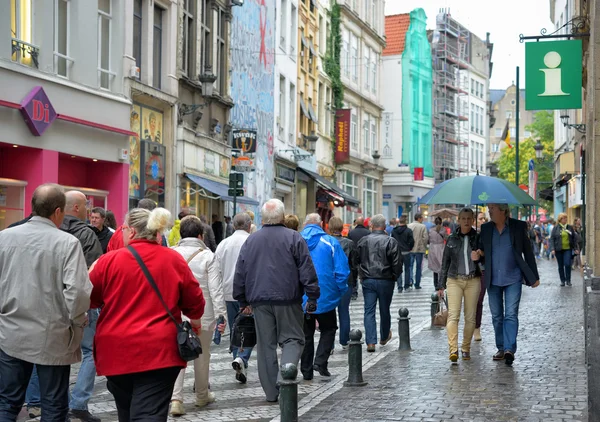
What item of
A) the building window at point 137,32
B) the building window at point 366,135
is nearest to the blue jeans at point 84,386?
the building window at point 137,32

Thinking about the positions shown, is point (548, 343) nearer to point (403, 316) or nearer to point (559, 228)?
point (403, 316)

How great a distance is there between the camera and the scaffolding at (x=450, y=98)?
71.0 m

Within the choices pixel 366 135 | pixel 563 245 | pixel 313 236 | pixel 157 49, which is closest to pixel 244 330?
pixel 313 236

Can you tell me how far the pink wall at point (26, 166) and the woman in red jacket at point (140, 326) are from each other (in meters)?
12.1

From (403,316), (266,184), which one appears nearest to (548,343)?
(403,316)

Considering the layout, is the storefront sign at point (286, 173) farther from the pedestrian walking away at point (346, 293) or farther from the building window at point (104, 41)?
the pedestrian walking away at point (346, 293)

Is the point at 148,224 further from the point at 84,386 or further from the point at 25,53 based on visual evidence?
the point at 25,53

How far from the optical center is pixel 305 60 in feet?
131

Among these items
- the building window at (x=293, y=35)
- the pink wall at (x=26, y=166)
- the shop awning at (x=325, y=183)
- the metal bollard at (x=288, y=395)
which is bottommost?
the metal bollard at (x=288, y=395)

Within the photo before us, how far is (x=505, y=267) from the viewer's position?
1143 centimetres

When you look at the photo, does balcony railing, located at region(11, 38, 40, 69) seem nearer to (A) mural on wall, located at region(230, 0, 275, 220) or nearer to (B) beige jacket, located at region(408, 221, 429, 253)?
(B) beige jacket, located at region(408, 221, 429, 253)

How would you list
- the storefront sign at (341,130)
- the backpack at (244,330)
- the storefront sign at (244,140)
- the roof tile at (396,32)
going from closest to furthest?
1. the backpack at (244,330)
2. the storefront sign at (244,140)
3. the storefront sign at (341,130)
4. the roof tile at (396,32)

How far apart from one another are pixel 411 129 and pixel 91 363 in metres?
53.8

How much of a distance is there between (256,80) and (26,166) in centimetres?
1604
